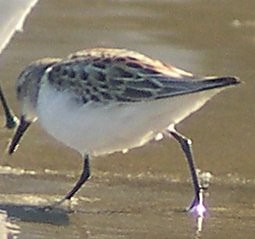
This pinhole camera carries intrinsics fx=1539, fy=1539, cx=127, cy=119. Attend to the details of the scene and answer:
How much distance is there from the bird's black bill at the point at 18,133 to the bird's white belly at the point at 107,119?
0.31 m

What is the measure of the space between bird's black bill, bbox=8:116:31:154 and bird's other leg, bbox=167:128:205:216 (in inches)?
24.4

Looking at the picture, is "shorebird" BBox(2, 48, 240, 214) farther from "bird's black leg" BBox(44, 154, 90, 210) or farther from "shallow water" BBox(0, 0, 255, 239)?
"shallow water" BBox(0, 0, 255, 239)

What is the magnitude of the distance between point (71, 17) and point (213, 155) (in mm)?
2426

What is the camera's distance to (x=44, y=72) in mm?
6055

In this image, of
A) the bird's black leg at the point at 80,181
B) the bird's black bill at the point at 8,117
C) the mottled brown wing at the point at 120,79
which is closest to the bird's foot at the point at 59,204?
the bird's black leg at the point at 80,181

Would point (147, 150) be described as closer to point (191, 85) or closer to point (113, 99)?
point (113, 99)

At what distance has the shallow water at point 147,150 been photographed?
560 cm

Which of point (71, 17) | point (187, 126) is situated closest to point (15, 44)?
point (71, 17)

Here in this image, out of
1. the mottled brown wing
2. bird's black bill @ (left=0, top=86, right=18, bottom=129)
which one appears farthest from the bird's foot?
bird's black bill @ (left=0, top=86, right=18, bottom=129)

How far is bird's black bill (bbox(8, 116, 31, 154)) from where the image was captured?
20.7ft

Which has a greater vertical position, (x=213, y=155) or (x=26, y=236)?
(x=26, y=236)

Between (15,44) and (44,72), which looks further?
(15,44)

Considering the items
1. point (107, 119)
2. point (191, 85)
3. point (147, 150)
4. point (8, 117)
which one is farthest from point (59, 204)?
point (8, 117)

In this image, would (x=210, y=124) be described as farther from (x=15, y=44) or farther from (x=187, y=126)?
(x=15, y=44)
